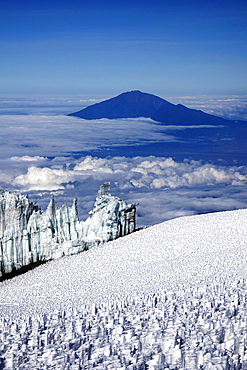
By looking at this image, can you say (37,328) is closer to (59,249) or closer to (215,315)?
(215,315)

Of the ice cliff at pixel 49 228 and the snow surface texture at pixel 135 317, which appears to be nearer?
the snow surface texture at pixel 135 317

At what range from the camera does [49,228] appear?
43188 millimetres

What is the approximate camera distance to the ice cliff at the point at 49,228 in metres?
41.9

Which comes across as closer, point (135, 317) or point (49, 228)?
point (135, 317)

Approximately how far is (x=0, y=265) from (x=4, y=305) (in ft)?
62.0

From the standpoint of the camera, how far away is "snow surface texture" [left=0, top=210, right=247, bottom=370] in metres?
11.5

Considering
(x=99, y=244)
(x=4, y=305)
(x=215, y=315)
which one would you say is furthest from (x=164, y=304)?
(x=99, y=244)

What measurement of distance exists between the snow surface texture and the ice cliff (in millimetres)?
10579

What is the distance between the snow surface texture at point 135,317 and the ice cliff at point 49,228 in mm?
10579

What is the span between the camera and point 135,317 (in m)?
15.0

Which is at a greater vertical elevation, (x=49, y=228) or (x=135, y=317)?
(x=135, y=317)

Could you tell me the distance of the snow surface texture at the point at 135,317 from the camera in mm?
11539

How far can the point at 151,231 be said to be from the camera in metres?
43.2

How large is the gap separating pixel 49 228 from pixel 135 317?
2976cm
